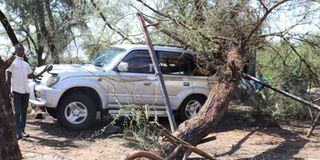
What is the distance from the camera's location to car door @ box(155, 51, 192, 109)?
10750 mm

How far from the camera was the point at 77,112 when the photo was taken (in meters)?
9.75

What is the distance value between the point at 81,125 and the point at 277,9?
4465 mm

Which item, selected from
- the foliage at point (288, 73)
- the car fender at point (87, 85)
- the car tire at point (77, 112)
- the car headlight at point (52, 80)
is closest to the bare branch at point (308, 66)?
the foliage at point (288, 73)

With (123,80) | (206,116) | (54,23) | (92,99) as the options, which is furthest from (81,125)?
(54,23)

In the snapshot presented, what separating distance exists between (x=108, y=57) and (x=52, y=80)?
1.43 metres

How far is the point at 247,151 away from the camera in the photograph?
339 inches

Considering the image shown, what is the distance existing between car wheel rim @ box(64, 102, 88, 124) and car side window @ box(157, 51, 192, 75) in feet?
6.74

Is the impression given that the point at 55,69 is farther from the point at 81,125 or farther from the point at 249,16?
the point at 249,16

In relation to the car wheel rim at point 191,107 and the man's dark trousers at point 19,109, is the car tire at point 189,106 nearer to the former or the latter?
the car wheel rim at point 191,107

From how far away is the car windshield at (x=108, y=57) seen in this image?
10.3 meters

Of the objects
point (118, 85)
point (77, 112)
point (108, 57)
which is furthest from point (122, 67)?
point (77, 112)

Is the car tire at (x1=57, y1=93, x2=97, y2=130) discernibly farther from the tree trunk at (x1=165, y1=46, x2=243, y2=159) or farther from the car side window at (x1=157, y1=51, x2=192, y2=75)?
the tree trunk at (x1=165, y1=46, x2=243, y2=159)

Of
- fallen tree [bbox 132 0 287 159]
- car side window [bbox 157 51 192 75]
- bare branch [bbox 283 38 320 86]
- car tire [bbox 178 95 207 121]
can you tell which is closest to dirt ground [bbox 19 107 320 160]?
car tire [bbox 178 95 207 121]

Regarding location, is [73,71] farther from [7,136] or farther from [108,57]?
[7,136]
